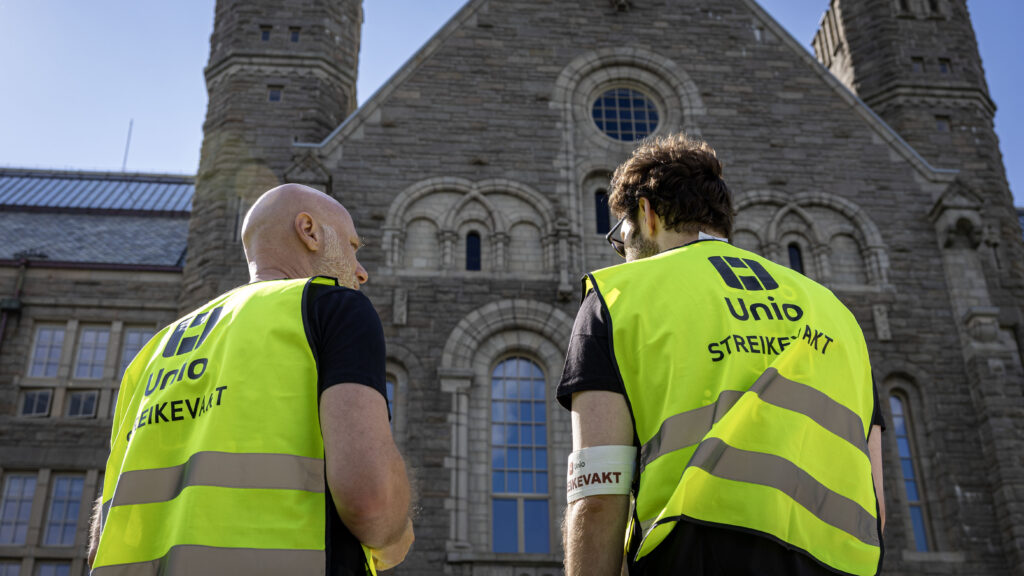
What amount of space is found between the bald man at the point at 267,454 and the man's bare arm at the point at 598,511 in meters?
0.50

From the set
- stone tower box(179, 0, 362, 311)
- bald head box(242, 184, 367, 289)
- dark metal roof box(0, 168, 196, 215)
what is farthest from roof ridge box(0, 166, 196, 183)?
bald head box(242, 184, 367, 289)

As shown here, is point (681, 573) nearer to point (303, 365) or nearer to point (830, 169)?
point (303, 365)

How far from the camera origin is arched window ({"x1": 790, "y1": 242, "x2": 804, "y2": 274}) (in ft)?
50.3

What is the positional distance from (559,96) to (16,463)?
10354 mm

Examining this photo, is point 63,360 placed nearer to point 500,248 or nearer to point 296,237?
point 500,248

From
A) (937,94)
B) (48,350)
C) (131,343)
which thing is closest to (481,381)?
(131,343)

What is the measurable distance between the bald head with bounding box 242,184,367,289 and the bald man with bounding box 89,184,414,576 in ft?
1.00

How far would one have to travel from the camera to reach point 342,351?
276 centimetres

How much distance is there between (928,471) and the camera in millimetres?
13680

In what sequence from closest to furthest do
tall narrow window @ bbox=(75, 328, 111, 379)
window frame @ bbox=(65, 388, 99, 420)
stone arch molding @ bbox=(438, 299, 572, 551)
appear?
1. stone arch molding @ bbox=(438, 299, 572, 551)
2. window frame @ bbox=(65, 388, 99, 420)
3. tall narrow window @ bbox=(75, 328, 111, 379)

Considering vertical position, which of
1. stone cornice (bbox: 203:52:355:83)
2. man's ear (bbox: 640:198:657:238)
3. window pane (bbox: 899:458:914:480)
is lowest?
man's ear (bbox: 640:198:657:238)

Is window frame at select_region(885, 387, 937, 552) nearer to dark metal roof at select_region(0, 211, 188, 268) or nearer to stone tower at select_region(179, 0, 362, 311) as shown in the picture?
stone tower at select_region(179, 0, 362, 311)

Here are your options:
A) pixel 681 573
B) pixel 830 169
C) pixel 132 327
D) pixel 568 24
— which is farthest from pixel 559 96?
pixel 681 573

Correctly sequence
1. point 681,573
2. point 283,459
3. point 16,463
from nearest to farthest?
point 681,573 → point 283,459 → point 16,463
